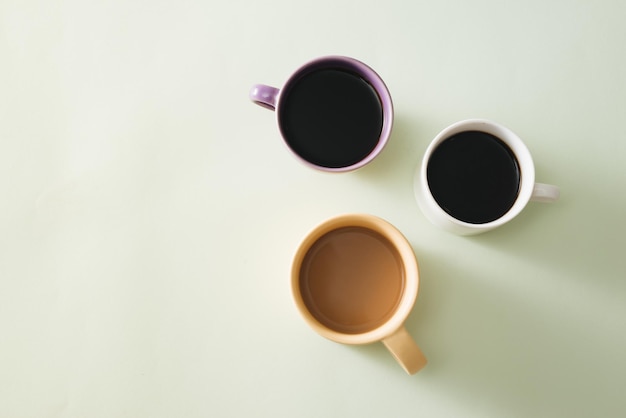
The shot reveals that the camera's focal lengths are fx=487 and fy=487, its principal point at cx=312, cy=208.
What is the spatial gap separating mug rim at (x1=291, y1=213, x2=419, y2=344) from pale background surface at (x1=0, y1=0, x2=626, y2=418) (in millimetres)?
72

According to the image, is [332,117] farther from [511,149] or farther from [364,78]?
[511,149]

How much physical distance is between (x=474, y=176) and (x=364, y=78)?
0.22m

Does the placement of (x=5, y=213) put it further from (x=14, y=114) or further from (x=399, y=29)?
(x=399, y=29)

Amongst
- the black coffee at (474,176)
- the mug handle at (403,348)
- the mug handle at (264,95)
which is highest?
the mug handle at (264,95)

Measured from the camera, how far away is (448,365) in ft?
2.48

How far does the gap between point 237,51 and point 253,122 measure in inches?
4.9

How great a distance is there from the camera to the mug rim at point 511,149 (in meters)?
0.67

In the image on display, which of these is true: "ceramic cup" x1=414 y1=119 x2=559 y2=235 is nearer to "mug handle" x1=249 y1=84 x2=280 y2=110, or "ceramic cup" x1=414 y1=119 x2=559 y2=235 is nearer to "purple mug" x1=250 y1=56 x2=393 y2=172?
"purple mug" x1=250 y1=56 x2=393 y2=172

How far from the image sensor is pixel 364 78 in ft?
2.38

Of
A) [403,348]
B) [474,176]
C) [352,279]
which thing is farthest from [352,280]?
[474,176]

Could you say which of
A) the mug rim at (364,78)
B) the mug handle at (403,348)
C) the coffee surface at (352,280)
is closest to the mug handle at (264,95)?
the mug rim at (364,78)

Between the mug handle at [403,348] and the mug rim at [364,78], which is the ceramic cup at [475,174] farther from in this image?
the mug handle at [403,348]

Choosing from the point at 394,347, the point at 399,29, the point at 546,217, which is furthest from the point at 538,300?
the point at 399,29

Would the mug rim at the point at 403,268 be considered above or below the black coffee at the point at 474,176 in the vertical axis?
below
